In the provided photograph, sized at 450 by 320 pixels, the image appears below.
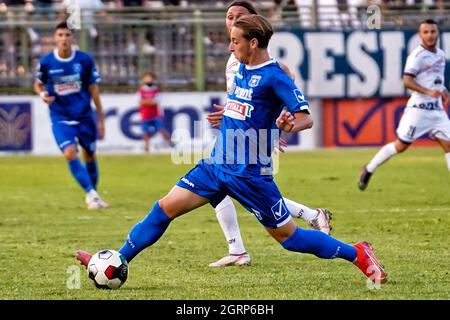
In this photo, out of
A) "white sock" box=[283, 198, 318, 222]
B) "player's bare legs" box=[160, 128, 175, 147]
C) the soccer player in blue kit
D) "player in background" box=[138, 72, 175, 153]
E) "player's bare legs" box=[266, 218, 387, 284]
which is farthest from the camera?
"player's bare legs" box=[160, 128, 175, 147]

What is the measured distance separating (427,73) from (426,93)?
416 mm

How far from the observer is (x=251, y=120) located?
8531mm

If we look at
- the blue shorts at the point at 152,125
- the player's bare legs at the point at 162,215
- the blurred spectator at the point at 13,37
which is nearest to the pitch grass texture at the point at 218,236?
the player's bare legs at the point at 162,215

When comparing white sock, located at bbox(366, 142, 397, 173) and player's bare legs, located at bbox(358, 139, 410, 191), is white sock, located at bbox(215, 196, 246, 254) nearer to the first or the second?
player's bare legs, located at bbox(358, 139, 410, 191)

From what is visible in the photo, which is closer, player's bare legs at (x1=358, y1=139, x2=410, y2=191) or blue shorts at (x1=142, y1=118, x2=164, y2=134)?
player's bare legs at (x1=358, y1=139, x2=410, y2=191)

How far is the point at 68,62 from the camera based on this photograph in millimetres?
16266

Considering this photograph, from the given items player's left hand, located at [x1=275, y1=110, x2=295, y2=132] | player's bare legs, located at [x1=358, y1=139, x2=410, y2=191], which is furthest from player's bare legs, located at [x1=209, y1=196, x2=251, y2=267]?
player's bare legs, located at [x1=358, y1=139, x2=410, y2=191]

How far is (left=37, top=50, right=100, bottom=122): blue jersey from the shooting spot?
639 inches

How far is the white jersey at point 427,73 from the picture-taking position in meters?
15.9

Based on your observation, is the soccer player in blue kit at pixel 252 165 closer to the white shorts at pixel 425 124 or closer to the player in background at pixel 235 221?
the player in background at pixel 235 221

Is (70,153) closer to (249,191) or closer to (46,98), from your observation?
(46,98)

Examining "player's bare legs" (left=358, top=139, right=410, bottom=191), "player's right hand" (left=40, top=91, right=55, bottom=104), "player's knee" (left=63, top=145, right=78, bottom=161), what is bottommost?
"player's bare legs" (left=358, top=139, right=410, bottom=191)

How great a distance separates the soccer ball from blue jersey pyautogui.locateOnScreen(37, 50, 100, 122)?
7.68m

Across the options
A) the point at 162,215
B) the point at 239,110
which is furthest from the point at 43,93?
the point at 239,110
